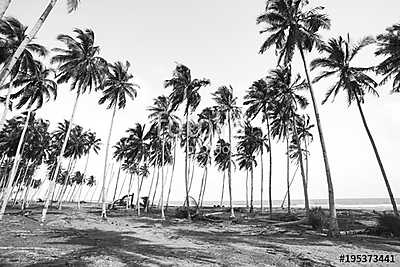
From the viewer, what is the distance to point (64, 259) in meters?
9.04

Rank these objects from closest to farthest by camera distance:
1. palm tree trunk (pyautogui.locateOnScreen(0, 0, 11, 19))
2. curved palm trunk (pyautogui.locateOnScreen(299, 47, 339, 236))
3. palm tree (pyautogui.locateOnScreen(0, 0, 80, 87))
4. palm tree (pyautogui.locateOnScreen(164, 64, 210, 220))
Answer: palm tree trunk (pyautogui.locateOnScreen(0, 0, 11, 19)) < palm tree (pyautogui.locateOnScreen(0, 0, 80, 87)) < curved palm trunk (pyautogui.locateOnScreen(299, 47, 339, 236)) < palm tree (pyautogui.locateOnScreen(164, 64, 210, 220))

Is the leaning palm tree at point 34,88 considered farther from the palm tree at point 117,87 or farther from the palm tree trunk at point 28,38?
the palm tree trunk at point 28,38

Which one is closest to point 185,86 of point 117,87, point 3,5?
point 117,87

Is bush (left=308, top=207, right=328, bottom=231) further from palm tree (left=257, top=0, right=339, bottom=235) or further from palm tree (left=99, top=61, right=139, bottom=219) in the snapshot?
palm tree (left=99, top=61, right=139, bottom=219)

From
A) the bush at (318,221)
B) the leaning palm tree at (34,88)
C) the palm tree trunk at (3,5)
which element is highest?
the leaning palm tree at (34,88)

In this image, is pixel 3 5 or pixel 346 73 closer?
pixel 3 5

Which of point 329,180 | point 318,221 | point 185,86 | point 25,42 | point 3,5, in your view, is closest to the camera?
point 3,5

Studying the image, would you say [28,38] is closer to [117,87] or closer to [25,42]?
[25,42]

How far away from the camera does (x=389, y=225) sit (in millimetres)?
18688

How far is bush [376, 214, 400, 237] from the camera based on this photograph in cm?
1831

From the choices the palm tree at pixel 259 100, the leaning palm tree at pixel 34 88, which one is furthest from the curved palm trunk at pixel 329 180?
the leaning palm tree at pixel 34 88

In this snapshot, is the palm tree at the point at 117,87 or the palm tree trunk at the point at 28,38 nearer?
the palm tree trunk at the point at 28,38

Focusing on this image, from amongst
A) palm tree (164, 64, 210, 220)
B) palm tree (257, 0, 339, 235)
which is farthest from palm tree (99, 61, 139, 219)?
palm tree (257, 0, 339, 235)

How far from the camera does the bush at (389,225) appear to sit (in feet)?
60.1
